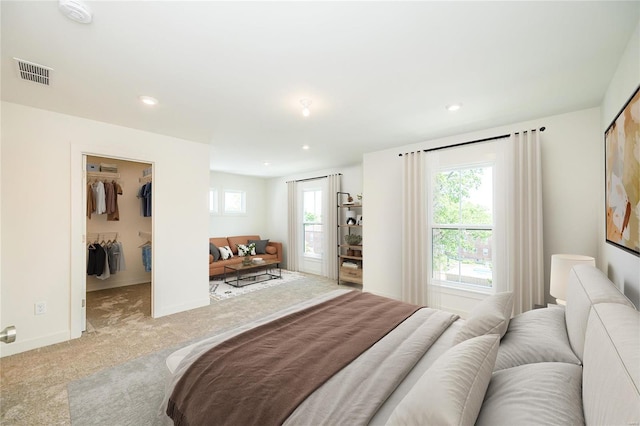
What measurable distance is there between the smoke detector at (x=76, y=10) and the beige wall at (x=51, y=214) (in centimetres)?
202

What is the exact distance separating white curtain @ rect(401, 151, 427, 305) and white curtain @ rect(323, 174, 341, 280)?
205cm

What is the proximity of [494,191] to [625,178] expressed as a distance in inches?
69.1

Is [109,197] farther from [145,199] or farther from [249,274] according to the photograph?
[249,274]

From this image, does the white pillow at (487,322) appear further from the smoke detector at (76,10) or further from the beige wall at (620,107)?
the smoke detector at (76,10)

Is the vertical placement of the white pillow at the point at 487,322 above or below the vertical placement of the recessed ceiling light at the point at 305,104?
below

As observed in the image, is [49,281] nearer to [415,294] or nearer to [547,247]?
[415,294]

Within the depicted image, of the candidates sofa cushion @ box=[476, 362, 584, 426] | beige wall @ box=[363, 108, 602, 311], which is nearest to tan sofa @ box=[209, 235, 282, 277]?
beige wall @ box=[363, 108, 602, 311]

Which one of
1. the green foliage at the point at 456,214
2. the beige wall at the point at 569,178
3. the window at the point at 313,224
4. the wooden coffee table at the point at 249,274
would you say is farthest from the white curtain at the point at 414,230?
the wooden coffee table at the point at 249,274

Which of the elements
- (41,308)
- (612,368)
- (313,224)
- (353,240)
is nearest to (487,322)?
(612,368)

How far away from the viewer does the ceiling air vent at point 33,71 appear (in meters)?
1.95

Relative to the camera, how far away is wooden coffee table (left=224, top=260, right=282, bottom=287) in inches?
210

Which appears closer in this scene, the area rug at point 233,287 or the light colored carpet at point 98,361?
the light colored carpet at point 98,361

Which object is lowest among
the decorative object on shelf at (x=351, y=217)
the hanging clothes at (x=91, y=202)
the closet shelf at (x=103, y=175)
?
the decorative object on shelf at (x=351, y=217)

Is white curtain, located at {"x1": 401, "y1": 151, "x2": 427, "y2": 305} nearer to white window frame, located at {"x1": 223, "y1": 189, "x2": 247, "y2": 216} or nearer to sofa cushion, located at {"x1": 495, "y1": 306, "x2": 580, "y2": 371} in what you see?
sofa cushion, located at {"x1": 495, "y1": 306, "x2": 580, "y2": 371}
